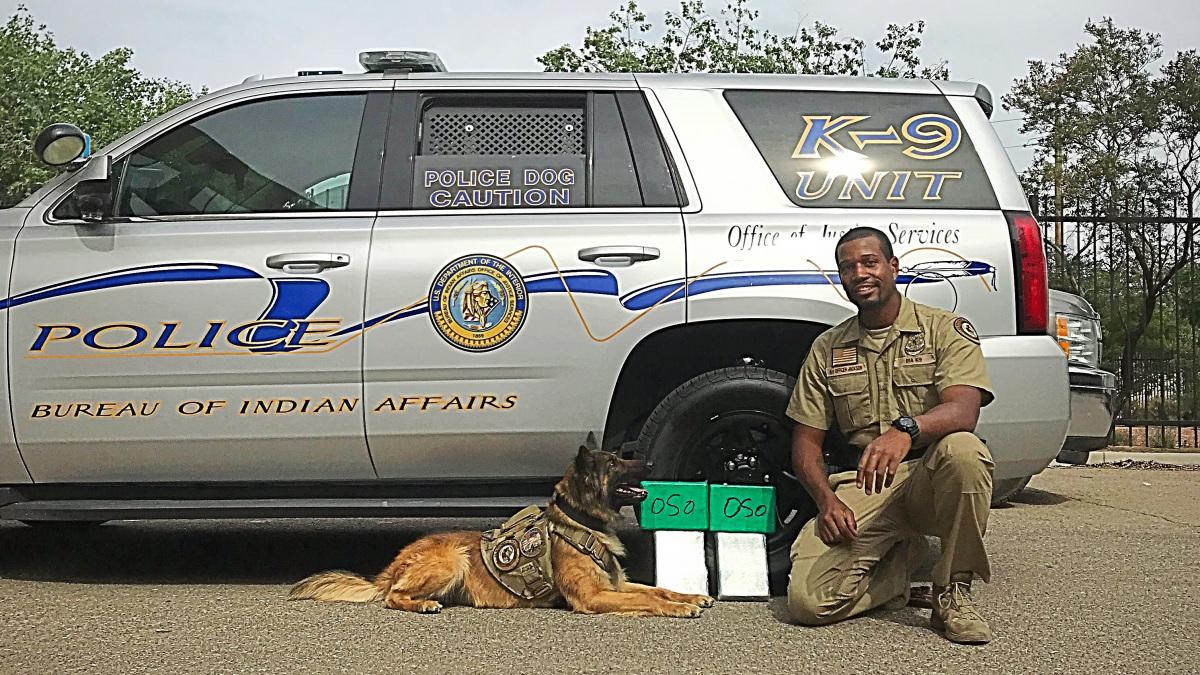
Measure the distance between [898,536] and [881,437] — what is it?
1.30 ft

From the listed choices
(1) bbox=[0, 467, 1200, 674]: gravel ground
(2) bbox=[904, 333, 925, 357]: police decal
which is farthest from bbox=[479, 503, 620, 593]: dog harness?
(2) bbox=[904, 333, 925, 357]: police decal

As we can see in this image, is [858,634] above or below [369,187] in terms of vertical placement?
below

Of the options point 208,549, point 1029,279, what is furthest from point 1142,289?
point 208,549

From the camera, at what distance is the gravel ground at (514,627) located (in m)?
3.71

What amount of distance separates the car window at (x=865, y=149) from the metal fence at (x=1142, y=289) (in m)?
5.76

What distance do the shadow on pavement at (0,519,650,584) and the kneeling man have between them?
140cm

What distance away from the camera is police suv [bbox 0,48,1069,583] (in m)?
4.51

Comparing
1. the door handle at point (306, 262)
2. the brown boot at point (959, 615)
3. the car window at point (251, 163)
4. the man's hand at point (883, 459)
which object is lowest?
the brown boot at point (959, 615)

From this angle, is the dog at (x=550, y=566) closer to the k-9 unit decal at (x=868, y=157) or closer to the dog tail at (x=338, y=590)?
the dog tail at (x=338, y=590)

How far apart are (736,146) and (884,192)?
0.61m

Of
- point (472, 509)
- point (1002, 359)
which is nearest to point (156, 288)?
point (472, 509)

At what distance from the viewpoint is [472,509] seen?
454 centimetres

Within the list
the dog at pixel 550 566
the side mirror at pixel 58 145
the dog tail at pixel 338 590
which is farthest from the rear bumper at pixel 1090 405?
the side mirror at pixel 58 145

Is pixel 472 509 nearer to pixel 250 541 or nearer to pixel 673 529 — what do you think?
pixel 673 529
